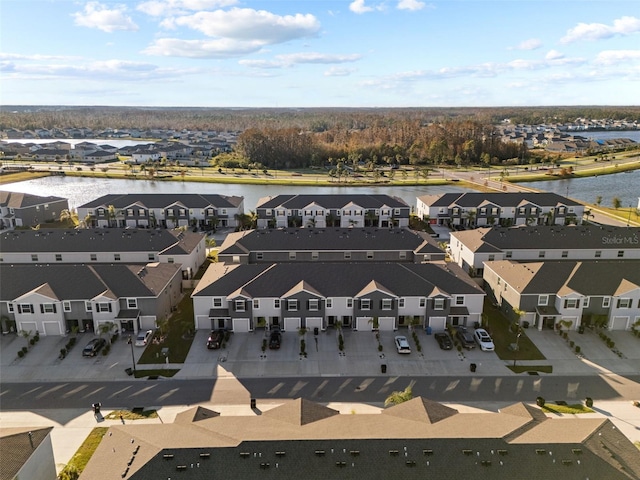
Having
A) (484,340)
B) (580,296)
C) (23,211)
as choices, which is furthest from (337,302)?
(23,211)

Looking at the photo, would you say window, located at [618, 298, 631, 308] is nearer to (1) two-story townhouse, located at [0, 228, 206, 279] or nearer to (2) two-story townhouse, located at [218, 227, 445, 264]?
(2) two-story townhouse, located at [218, 227, 445, 264]

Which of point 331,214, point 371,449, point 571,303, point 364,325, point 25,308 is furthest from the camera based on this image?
point 331,214

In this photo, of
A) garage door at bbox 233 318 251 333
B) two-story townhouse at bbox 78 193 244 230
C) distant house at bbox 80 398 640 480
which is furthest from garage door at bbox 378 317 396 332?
two-story townhouse at bbox 78 193 244 230

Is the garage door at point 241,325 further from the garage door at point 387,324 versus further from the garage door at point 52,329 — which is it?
the garage door at point 52,329

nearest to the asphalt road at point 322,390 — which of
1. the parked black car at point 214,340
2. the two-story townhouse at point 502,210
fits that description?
the parked black car at point 214,340

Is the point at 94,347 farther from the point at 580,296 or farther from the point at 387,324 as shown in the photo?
the point at 580,296
